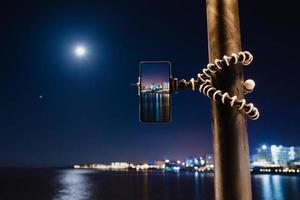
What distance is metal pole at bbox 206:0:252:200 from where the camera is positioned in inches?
78.2

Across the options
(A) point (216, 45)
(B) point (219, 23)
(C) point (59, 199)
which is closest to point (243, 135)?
(A) point (216, 45)

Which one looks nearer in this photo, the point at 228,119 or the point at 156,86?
the point at 228,119

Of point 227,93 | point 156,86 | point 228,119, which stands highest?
point 156,86

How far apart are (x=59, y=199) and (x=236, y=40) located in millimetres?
76755

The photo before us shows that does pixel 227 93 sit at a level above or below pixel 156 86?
below

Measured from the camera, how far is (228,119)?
2.06 metres

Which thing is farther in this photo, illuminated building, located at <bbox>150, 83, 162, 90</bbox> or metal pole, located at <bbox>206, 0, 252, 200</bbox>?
illuminated building, located at <bbox>150, 83, 162, 90</bbox>

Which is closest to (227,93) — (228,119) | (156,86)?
(228,119)

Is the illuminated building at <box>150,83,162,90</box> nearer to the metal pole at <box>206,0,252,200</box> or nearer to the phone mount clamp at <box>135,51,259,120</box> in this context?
the phone mount clamp at <box>135,51,259,120</box>

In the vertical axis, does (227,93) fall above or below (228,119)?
above

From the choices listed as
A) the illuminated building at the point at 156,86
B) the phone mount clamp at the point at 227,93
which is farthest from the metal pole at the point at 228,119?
the illuminated building at the point at 156,86

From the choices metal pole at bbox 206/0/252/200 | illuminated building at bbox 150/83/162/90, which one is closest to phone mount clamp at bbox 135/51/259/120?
metal pole at bbox 206/0/252/200

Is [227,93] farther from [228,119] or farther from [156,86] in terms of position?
[156,86]

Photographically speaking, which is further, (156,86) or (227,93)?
(156,86)
